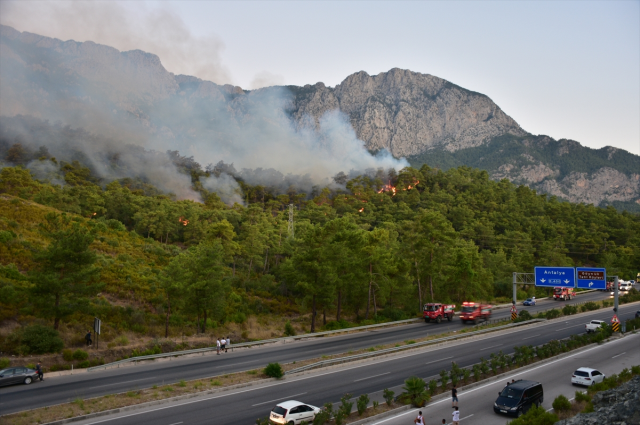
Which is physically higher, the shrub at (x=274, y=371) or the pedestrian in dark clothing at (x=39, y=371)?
the pedestrian in dark clothing at (x=39, y=371)

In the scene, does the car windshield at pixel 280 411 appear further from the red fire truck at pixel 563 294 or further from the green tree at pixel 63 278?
the red fire truck at pixel 563 294

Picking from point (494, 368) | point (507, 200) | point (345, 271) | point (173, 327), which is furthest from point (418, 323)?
point (507, 200)

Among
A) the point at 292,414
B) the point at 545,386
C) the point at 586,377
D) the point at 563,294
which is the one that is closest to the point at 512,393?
the point at 545,386

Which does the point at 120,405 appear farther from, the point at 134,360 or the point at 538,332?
the point at 538,332

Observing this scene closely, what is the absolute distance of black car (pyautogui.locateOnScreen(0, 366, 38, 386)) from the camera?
2389 centimetres

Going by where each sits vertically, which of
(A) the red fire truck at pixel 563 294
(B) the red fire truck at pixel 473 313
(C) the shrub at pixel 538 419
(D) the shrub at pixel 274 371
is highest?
(C) the shrub at pixel 538 419

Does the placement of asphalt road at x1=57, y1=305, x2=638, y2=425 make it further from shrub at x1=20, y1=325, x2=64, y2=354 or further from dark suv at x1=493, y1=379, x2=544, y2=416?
shrub at x1=20, y1=325, x2=64, y2=354

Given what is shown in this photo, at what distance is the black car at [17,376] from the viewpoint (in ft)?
78.4

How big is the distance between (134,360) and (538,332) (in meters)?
39.4

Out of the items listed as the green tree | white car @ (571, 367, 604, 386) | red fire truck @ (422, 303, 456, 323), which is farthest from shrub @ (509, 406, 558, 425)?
red fire truck @ (422, 303, 456, 323)

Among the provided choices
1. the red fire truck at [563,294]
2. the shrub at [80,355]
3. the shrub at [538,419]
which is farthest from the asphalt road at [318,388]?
the red fire truck at [563,294]

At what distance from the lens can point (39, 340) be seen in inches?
1151

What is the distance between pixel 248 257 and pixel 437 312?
29.3m

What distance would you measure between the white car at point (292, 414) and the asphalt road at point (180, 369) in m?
10.2
